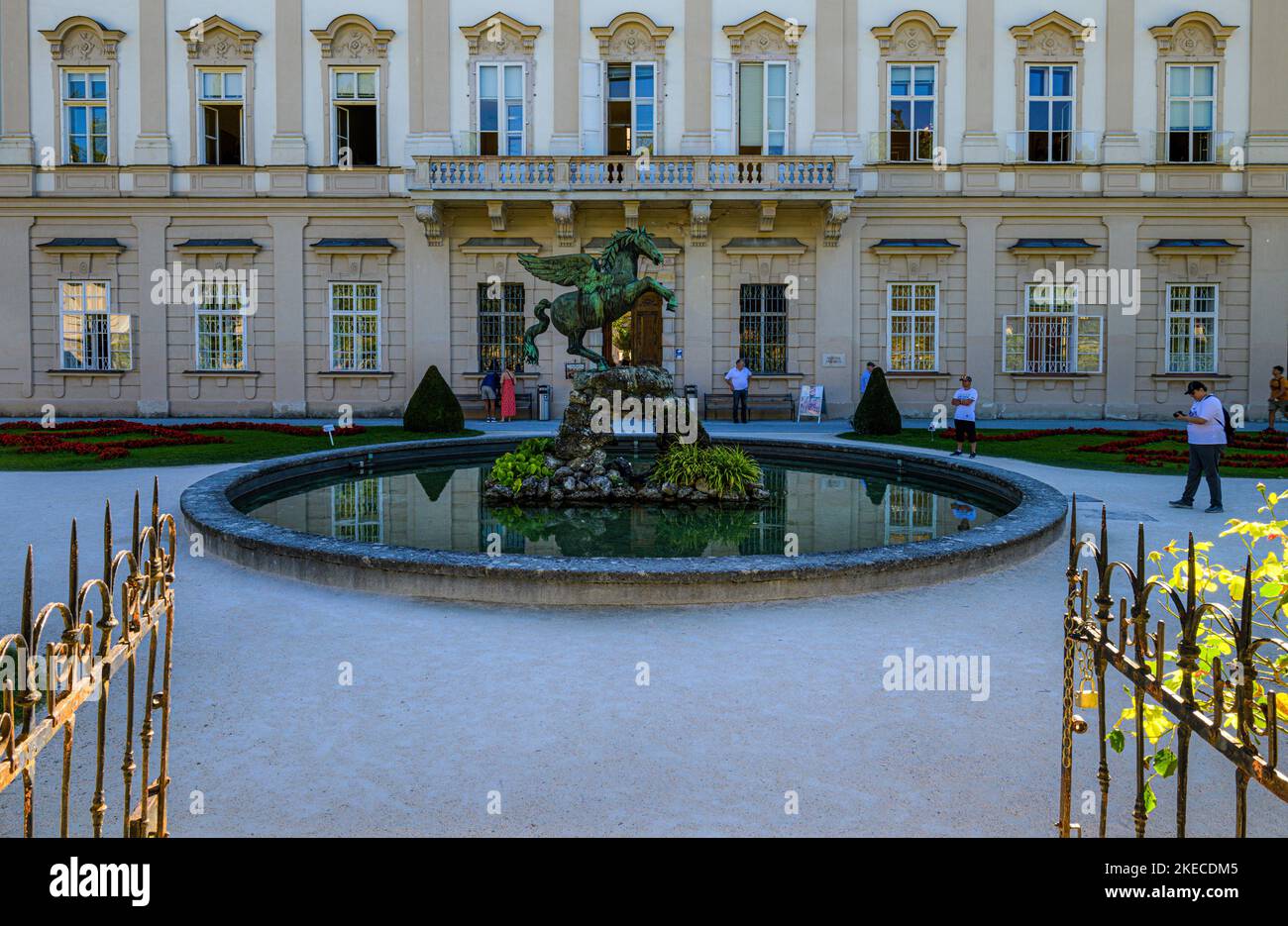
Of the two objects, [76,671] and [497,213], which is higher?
[497,213]

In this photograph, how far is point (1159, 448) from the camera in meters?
19.4

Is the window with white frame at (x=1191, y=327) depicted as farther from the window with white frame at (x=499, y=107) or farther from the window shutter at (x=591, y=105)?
the window with white frame at (x=499, y=107)

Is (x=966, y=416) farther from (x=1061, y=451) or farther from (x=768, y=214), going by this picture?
(x=768, y=214)

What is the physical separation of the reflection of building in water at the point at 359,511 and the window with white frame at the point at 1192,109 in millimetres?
23858

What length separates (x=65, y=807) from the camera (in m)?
2.56

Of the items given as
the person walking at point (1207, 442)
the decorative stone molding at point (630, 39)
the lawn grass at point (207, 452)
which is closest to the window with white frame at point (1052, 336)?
the decorative stone molding at point (630, 39)

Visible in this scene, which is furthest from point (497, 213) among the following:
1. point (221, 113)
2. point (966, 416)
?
point (966, 416)

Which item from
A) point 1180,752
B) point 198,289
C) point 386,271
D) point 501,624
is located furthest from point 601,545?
point 198,289

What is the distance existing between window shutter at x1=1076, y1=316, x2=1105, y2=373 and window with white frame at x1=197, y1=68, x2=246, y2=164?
2336cm

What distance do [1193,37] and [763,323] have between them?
13.7 m

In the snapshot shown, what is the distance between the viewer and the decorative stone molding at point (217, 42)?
90.4 ft

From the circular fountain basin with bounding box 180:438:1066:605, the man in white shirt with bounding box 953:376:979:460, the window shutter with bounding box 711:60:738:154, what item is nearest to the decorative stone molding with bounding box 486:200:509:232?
the window shutter with bounding box 711:60:738:154

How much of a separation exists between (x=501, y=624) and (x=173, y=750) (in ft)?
8.74
